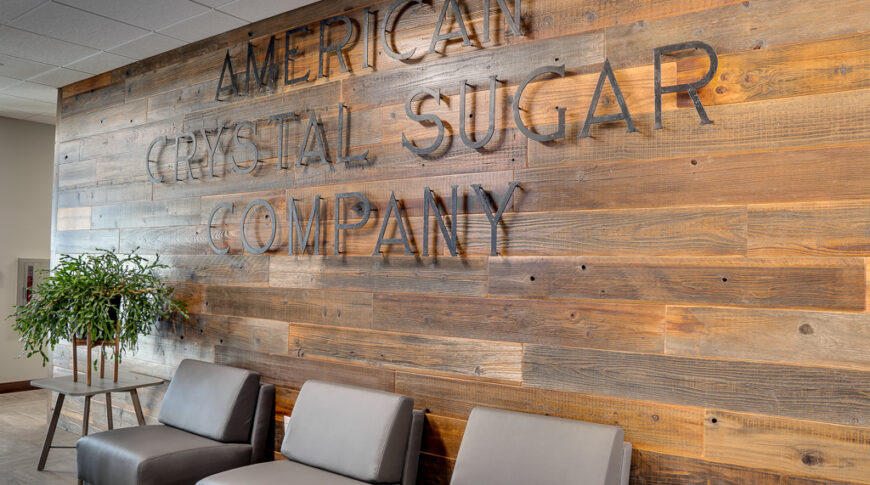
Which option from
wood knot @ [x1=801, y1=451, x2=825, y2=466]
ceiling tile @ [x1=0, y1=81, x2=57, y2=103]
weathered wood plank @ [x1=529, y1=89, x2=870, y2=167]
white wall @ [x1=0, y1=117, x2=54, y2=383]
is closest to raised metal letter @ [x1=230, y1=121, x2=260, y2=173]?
weathered wood plank @ [x1=529, y1=89, x2=870, y2=167]

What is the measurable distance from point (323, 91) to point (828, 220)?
8.19 ft

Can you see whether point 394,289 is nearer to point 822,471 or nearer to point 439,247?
point 439,247

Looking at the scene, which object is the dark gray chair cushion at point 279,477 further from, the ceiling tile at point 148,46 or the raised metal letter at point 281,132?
the ceiling tile at point 148,46

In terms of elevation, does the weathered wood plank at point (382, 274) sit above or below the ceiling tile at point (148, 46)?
below

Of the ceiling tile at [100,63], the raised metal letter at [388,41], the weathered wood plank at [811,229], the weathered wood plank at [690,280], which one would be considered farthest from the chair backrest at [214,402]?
the weathered wood plank at [811,229]

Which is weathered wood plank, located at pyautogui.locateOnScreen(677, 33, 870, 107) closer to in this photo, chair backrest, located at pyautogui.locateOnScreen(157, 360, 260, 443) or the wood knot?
the wood knot

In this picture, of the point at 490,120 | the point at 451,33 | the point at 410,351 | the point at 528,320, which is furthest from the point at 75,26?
the point at 528,320

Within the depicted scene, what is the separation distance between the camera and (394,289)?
3139mm

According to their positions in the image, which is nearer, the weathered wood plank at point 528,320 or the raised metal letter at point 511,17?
the weathered wood plank at point 528,320

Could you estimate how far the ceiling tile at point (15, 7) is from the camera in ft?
11.9

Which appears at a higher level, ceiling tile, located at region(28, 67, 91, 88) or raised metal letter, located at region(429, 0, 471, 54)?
ceiling tile, located at region(28, 67, 91, 88)

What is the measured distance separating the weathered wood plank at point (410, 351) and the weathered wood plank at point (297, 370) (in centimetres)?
4

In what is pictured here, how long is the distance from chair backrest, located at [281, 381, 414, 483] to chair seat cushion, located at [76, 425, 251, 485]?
0.47 metres

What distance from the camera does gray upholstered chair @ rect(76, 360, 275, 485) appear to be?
3166 millimetres
